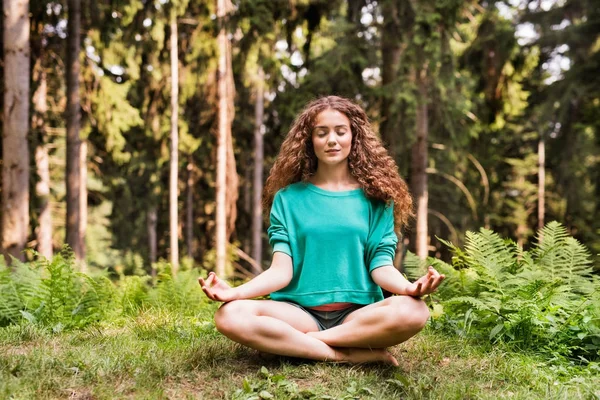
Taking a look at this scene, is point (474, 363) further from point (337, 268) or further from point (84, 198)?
point (84, 198)

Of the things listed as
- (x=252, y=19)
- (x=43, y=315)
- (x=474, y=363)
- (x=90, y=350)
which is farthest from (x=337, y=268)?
(x=252, y=19)

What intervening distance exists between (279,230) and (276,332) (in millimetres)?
670

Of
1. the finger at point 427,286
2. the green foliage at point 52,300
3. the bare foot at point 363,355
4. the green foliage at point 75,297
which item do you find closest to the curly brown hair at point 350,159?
the finger at point 427,286

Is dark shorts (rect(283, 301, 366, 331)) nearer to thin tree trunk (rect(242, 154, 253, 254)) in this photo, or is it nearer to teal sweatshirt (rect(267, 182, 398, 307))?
teal sweatshirt (rect(267, 182, 398, 307))

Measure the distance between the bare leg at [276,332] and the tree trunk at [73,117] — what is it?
8898 millimetres

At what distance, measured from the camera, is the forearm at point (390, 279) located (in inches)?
129

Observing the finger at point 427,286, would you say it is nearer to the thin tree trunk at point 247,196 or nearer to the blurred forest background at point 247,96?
the blurred forest background at point 247,96

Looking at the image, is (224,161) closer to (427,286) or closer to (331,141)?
(331,141)

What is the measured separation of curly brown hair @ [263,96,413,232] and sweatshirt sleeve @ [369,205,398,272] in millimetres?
100

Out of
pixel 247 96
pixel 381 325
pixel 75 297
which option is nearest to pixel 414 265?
pixel 381 325

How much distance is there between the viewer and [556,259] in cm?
466

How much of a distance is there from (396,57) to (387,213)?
801 centimetres

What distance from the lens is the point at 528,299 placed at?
13.1ft

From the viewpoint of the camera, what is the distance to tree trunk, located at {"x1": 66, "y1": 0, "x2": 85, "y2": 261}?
35.4 feet
